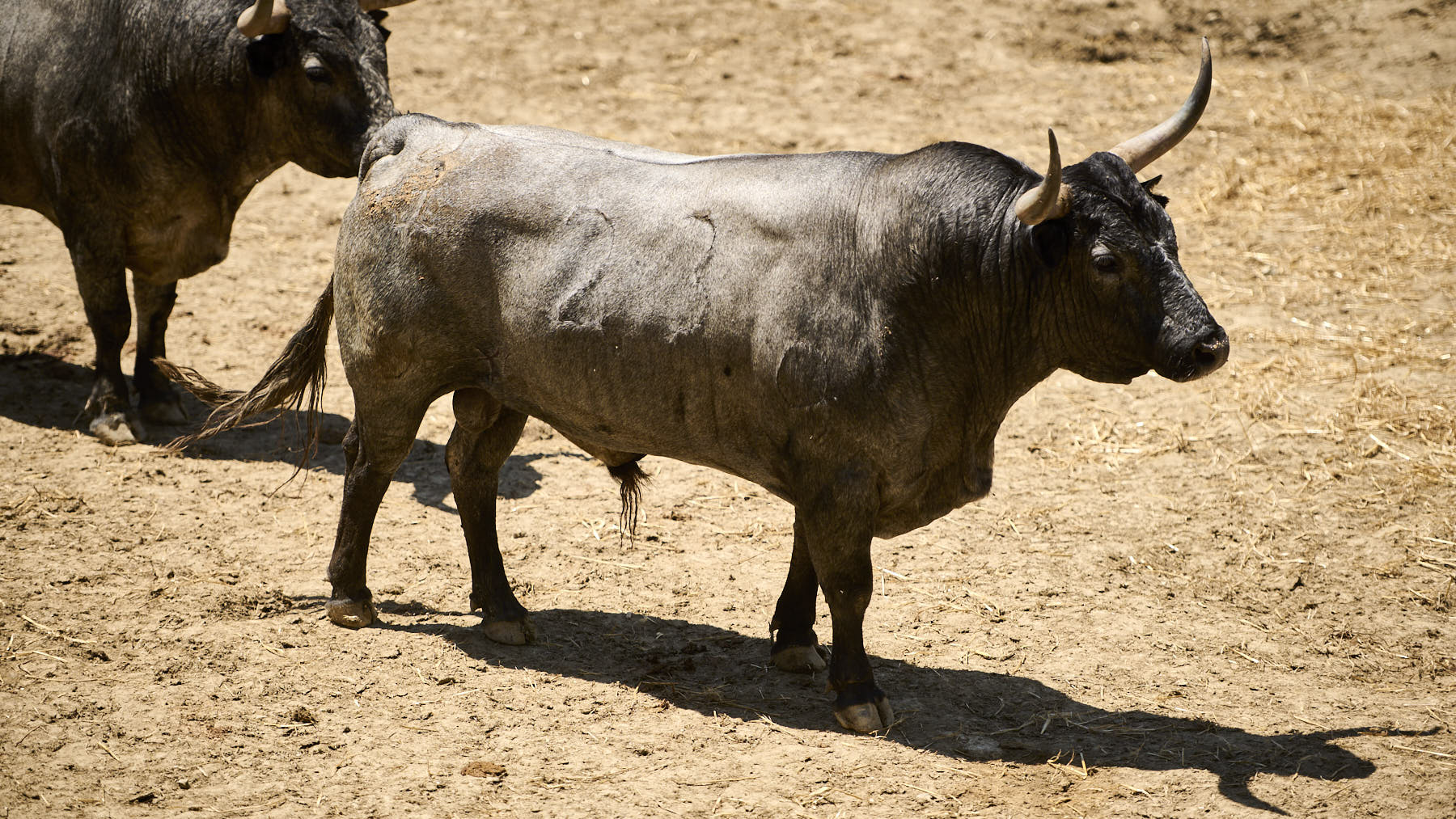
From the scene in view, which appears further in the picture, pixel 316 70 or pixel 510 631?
pixel 316 70

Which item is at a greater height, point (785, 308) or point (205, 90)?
point (205, 90)

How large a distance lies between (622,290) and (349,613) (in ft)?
6.27

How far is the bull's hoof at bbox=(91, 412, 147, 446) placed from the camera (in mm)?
7129

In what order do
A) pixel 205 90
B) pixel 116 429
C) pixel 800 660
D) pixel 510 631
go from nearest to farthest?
pixel 800 660
pixel 510 631
pixel 205 90
pixel 116 429

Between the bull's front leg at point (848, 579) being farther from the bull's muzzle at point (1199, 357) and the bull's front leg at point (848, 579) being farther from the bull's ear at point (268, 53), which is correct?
the bull's ear at point (268, 53)

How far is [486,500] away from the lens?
5.42 m

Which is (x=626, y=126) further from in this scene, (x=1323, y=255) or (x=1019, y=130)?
(x=1323, y=255)

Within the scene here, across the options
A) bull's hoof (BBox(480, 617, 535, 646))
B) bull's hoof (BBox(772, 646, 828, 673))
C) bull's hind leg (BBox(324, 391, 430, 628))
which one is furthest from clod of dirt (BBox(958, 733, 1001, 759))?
bull's hind leg (BBox(324, 391, 430, 628))

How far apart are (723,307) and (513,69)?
27.7 feet

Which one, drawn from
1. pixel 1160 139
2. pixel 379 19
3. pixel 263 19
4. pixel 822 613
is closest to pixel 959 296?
pixel 1160 139

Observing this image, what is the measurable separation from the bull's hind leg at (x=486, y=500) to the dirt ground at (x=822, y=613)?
146 millimetres

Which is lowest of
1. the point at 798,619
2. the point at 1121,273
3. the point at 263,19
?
the point at 798,619

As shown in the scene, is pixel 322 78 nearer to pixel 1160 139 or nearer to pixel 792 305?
pixel 792 305

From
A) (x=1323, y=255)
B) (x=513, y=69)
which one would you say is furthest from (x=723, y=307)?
(x=513, y=69)
